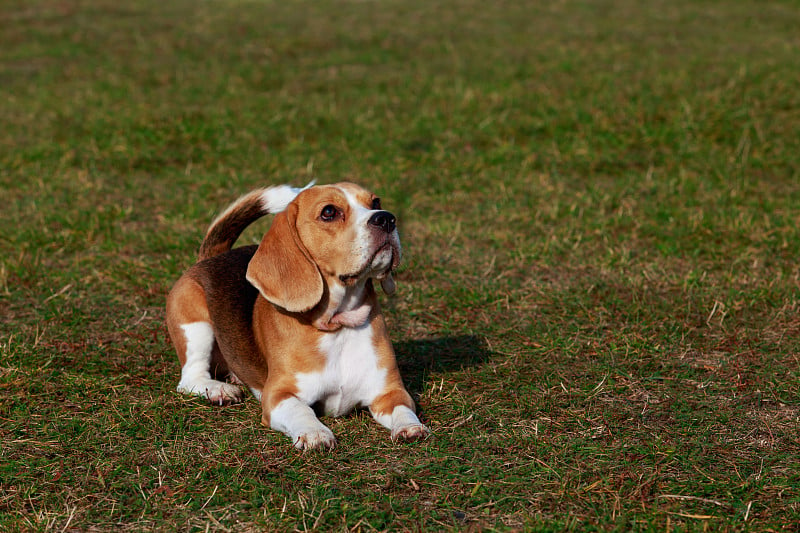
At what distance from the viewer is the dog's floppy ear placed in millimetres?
4430

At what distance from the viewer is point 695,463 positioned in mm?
4234

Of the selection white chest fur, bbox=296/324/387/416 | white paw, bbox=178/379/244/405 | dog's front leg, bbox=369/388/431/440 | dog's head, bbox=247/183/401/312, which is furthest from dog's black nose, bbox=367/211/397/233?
white paw, bbox=178/379/244/405

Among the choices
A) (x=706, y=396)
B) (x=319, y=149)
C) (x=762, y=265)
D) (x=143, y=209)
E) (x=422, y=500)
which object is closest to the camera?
(x=422, y=500)

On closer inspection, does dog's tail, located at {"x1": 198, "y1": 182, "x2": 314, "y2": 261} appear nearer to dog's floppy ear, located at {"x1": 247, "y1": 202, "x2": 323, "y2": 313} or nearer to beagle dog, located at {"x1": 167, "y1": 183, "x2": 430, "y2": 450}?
beagle dog, located at {"x1": 167, "y1": 183, "x2": 430, "y2": 450}

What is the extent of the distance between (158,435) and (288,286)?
96cm

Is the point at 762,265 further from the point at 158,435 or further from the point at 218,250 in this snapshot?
the point at 158,435

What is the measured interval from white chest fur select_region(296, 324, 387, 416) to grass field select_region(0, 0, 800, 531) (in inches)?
9.8

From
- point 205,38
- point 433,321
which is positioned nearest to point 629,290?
point 433,321

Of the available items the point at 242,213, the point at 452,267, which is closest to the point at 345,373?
the point at 242,213

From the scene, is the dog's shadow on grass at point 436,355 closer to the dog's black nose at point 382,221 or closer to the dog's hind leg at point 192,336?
the dog's hind leg at point 192,336

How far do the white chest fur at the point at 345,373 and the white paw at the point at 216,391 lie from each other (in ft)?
2.03

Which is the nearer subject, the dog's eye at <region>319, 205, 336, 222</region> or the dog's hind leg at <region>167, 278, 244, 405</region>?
the dog's eye at <region>319, 205, 336, 222</region>

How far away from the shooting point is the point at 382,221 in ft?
14.4

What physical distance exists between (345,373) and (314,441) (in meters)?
0.46
